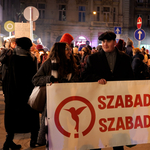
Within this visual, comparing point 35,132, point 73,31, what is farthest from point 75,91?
point 73,31

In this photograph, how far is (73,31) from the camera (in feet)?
121

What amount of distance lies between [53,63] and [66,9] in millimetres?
35951

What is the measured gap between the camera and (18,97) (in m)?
4.20

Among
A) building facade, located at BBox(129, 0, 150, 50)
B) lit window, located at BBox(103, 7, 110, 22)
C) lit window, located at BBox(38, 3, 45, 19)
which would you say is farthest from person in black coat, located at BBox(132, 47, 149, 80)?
building facade, located at BBox(129, 0, 150, 50)

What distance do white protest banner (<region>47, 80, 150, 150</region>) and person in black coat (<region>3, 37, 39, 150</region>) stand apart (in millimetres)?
1241

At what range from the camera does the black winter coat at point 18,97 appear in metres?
4.21

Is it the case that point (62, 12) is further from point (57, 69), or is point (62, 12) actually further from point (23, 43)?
point (57, 69)

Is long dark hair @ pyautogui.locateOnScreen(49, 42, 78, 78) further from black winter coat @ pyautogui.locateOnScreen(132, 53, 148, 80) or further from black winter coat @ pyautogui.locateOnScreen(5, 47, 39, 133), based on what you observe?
black winter coat @ pyautogui.locateOnScreen(132, 53, 148, 80)

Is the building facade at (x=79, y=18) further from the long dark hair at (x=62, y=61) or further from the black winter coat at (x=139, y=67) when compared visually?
the long dark hair at (x=62, y=61)

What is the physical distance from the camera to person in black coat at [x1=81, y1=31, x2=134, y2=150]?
11.6 ft

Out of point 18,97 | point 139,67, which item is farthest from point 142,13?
point 18,97

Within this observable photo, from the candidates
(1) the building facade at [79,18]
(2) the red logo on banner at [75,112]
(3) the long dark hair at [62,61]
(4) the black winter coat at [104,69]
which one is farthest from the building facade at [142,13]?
(2) the red logo on banner at [75,112]

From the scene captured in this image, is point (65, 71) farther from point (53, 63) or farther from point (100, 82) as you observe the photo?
point (100, 82)

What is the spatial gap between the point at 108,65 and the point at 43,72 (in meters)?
0.90
